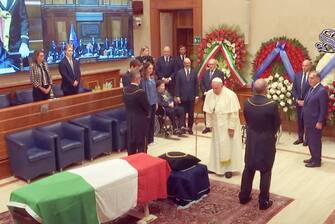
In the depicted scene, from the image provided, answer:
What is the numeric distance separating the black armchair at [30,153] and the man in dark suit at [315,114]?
412cm

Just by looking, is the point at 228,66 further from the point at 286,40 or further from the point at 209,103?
the point at 209,103

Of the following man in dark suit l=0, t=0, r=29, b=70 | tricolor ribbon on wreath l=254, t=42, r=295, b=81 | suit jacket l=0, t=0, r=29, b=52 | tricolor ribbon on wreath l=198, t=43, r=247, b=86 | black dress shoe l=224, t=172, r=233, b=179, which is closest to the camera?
black dress shoe l=224, t=172, r=233, b=179

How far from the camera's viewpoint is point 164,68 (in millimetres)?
10359

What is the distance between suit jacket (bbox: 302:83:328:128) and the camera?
705cm

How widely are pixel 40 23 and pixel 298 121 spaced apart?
5829mm

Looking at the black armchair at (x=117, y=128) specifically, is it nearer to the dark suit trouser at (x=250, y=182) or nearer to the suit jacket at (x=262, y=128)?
the dark suit trouser at (x=250, y=182)

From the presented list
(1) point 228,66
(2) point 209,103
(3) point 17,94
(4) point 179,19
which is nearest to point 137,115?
(2) point 209,103

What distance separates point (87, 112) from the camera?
8.42 metres

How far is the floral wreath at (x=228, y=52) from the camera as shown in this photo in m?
10.3

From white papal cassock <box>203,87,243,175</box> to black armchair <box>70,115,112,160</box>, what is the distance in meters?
2.05

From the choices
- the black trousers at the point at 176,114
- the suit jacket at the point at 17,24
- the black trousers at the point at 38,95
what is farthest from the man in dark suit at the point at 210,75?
the suit jacket at the point at 17,24

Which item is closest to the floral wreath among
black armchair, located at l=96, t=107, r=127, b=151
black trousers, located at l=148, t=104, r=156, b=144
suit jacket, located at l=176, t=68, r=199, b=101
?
suit jacket, located at l=176, t=68, r=199, b=101

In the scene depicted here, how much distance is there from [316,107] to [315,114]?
0.11m

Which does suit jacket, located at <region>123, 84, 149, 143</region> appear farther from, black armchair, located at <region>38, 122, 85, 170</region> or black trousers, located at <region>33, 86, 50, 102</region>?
black trousers, located at <region>33, 86, 50, 102</region>
